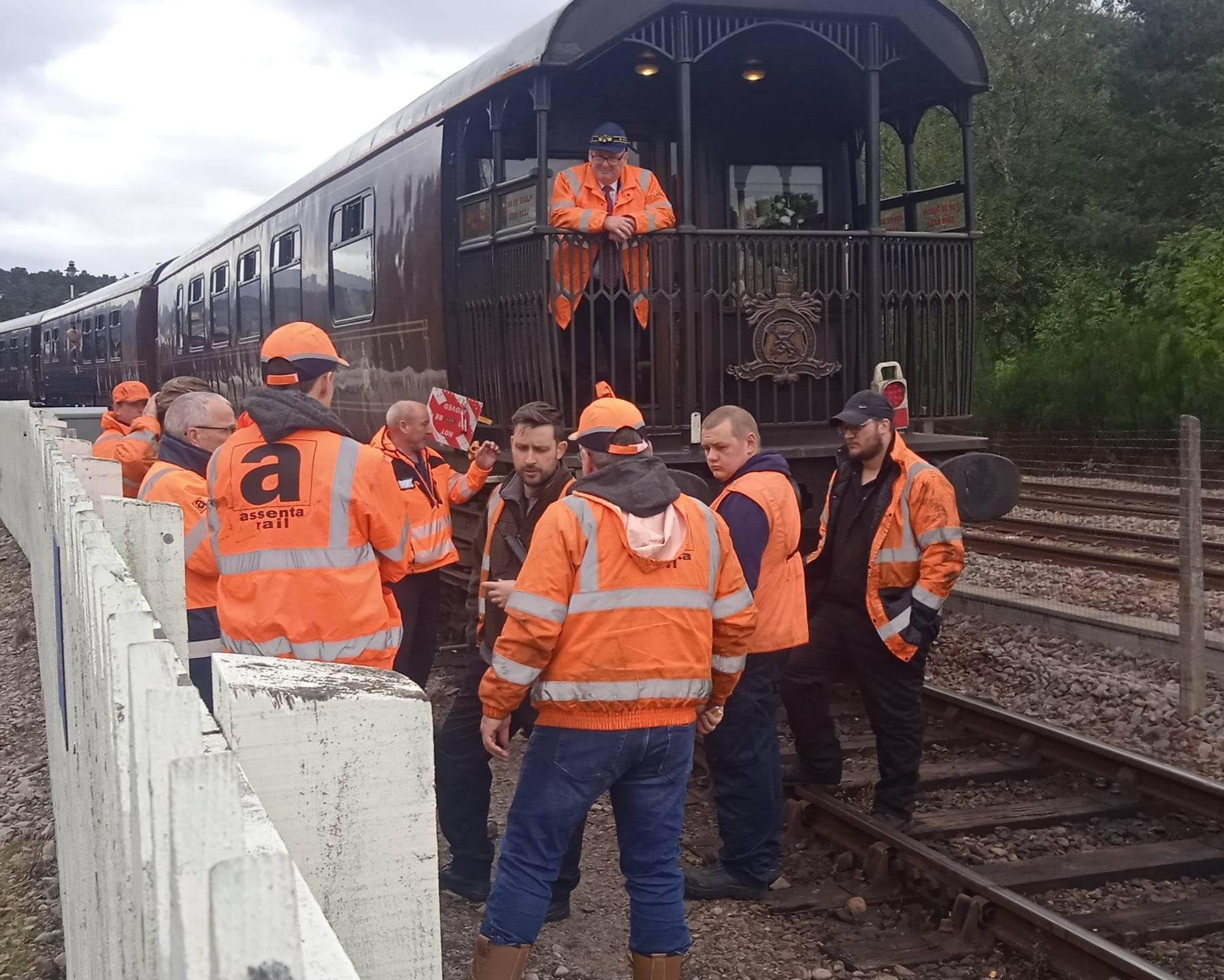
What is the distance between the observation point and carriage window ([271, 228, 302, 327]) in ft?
35.4

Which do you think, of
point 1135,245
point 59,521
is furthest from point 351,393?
point 1135,245

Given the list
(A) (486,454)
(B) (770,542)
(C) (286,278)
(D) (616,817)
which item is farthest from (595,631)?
(C) (286,278)

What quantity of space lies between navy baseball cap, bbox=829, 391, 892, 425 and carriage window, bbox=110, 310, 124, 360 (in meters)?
18.2

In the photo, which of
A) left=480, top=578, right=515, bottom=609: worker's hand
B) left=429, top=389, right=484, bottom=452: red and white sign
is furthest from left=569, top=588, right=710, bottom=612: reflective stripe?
left=429, top=389, right=484, bottom=452: red and white sign

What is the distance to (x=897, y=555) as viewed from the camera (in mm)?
5477

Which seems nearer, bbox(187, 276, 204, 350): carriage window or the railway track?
the railway track

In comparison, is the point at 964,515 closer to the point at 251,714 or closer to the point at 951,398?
the point at 951,398

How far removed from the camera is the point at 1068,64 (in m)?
32.6

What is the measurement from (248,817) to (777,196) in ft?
25.1

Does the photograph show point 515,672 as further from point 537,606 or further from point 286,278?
point 286,278

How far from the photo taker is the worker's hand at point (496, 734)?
3.94 meters

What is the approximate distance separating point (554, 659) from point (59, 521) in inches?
73.9

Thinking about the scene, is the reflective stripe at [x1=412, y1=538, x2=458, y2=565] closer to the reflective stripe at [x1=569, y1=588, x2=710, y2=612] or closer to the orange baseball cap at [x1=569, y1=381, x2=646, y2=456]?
the orange baseball cap at [x1=569, y1=381, x2=646, y2=456]

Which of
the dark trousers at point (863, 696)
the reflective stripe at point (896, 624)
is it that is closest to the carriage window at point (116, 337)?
the dark trousers at point (863, 696)
